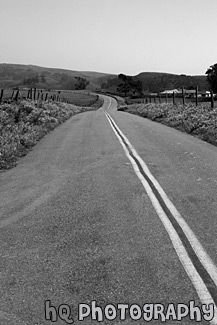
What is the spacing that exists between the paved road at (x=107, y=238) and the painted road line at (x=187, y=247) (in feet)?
0.04

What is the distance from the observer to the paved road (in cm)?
362

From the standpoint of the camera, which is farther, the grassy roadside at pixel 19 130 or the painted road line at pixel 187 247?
the grassy roadside at pixel 19 130

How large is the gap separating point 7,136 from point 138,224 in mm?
9269

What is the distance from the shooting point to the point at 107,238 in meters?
4.98

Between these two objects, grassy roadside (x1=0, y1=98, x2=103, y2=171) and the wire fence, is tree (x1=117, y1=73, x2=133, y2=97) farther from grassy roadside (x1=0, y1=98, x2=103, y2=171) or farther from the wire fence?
grassy roadside (x1=0, y1=98, x2=103, y2=171)

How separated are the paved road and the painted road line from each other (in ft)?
0.04

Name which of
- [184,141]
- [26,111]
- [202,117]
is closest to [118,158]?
[184,141]

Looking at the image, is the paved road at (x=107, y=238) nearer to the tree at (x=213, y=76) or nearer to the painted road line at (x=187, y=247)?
the painted road line at (x=187, y=247)

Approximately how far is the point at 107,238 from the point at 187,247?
3.65 ft

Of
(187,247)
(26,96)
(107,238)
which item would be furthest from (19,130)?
(26,96)

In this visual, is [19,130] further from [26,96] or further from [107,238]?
[26,96]

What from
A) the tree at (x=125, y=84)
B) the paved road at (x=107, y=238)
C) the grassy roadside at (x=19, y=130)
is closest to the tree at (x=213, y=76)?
the tree at (x=125, y=84)

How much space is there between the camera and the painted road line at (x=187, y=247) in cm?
373

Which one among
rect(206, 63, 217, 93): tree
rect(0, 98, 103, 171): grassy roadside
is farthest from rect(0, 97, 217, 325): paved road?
rect(206, 63, 217, 93): tree
